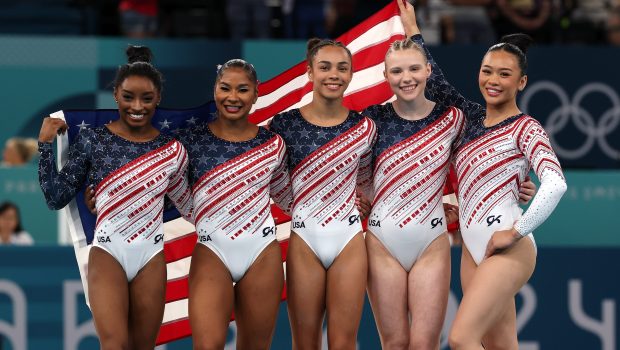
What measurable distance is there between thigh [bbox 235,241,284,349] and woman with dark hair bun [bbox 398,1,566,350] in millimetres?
845

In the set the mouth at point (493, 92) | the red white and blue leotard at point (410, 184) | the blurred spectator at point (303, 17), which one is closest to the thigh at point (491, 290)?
the red white and blue leotard at point (410, 184)

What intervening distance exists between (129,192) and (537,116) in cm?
509

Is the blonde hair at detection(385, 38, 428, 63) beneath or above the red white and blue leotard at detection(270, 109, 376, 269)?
above

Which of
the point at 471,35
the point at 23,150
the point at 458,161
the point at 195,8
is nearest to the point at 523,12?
the point at 471,35

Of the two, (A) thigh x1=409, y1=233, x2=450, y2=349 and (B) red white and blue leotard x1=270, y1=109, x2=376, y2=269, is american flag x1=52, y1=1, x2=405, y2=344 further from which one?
(A) thigh x1=409, y1=233, x2=450, y2=349


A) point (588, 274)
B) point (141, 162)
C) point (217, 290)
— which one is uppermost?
point (141, 162)

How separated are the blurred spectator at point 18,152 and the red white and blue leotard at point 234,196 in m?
4.06

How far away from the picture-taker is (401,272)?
569cm

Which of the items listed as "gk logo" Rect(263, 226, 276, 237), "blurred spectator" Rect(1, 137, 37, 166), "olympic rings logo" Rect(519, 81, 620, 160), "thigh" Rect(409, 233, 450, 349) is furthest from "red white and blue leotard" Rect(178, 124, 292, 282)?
"olympic rings logo" Rect(519, 81, 620, 160)

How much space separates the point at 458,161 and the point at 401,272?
1.95 feet

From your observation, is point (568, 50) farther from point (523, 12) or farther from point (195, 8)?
point (195, 8)

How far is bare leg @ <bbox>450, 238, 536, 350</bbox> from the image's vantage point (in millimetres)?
5352

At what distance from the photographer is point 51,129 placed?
5.71m

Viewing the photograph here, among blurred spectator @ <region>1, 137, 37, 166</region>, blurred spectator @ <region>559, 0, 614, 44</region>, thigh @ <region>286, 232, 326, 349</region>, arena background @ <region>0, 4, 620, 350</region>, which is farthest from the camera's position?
blurred spectator @ <region>559, 0, 614, 44</region>
